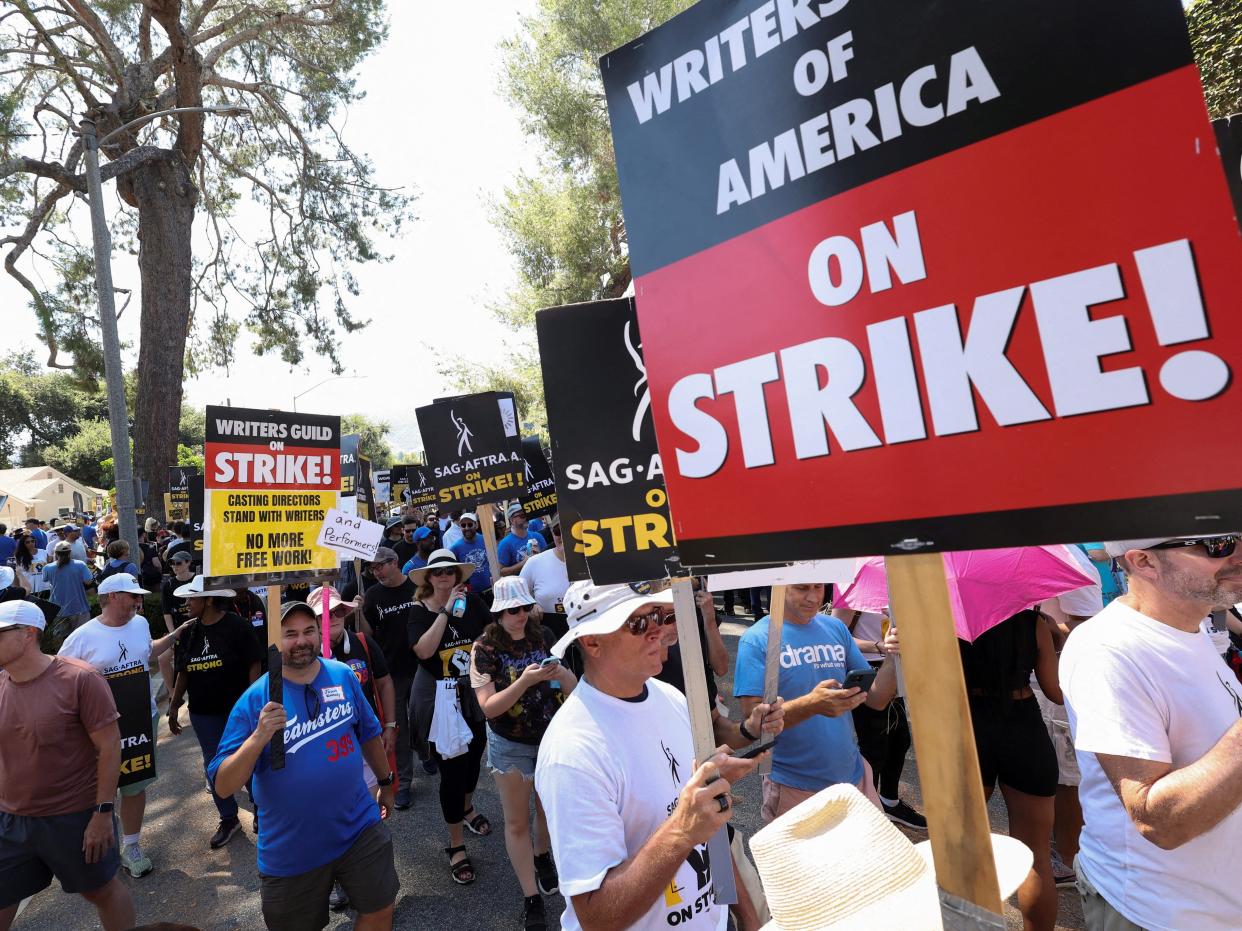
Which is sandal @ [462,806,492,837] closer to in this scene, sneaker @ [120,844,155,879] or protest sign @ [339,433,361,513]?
sneaker @ [120,844,155,879]

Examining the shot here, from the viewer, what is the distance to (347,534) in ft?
14.7

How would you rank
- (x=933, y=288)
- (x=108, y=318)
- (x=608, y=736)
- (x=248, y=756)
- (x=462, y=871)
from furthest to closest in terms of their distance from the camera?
(x=108, y=318), (x=462, y=871), (x=248, y=756), (x=608, y=736), (x=933, y=288)

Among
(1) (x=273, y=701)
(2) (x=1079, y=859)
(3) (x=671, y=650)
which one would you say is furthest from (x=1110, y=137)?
(3) (x=671, y=650)

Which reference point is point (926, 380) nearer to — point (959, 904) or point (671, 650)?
point (959, 904)

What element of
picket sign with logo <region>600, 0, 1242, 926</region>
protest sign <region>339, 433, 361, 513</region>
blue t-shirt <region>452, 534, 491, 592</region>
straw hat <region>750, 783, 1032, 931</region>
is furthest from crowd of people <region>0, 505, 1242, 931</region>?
blue t-shirt <region>452, 534, 491, 592</region>

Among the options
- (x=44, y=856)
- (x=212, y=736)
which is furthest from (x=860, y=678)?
(x=212, y=736)

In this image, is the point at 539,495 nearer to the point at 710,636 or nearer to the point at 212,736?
the point at 212,736

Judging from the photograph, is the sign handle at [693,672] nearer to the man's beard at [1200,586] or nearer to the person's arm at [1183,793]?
the person's arm at [1183,793]

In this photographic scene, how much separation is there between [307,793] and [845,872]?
2.64 m

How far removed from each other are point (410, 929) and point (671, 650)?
6.92ft

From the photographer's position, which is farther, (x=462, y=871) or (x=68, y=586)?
(x=68, y=586)

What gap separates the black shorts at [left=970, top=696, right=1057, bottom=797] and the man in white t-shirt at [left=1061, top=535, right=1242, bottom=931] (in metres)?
1.31

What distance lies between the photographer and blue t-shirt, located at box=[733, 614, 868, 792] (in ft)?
11.3

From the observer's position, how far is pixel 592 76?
2333 cm
